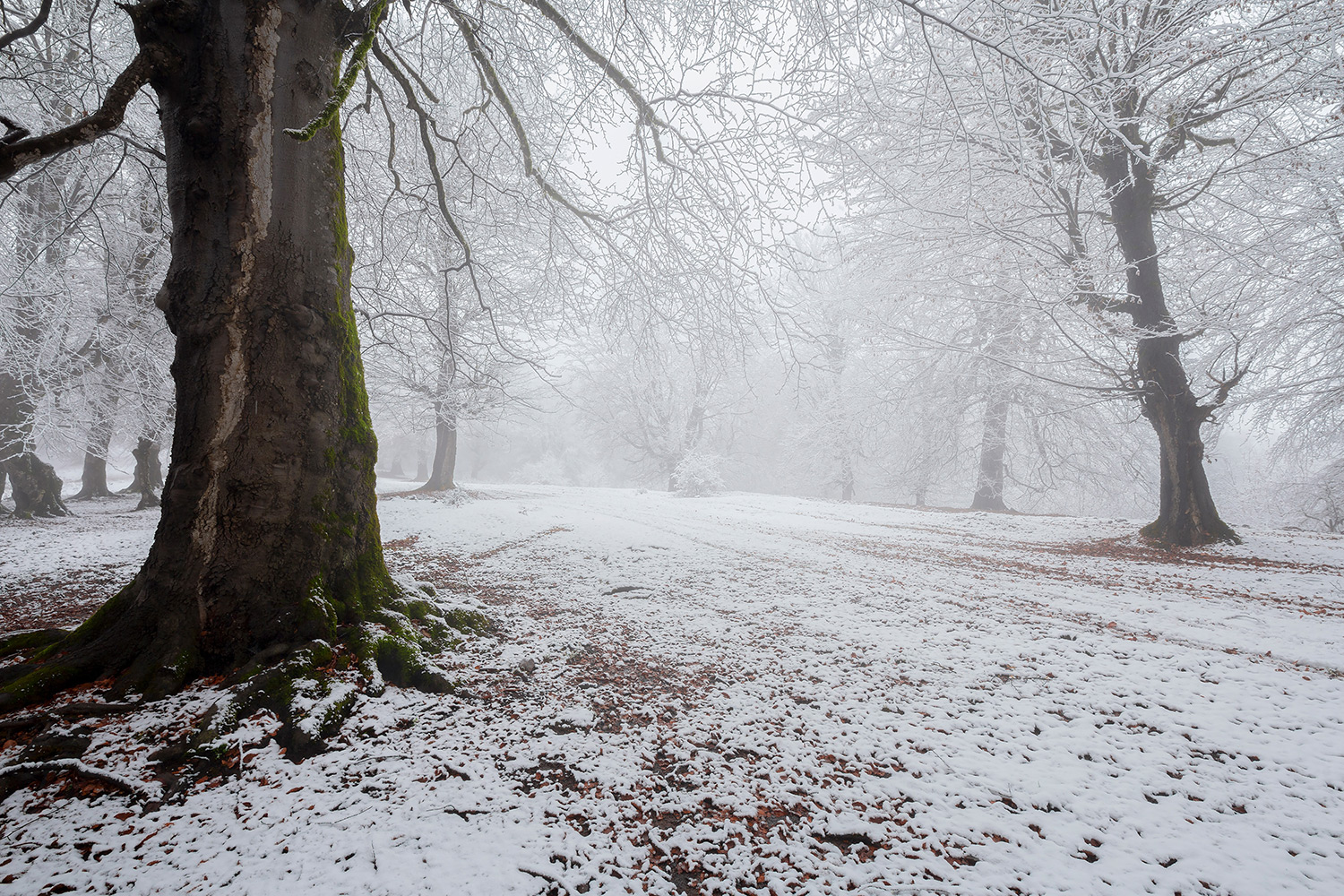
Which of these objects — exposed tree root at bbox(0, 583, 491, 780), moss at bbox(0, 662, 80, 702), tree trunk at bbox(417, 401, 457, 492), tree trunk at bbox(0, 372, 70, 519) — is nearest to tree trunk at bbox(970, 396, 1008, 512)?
exposed tree root at bbox(0, 583, 491, 780)

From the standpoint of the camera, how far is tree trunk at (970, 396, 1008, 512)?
13039 mm

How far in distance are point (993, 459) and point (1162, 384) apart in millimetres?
7598

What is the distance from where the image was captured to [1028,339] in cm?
998

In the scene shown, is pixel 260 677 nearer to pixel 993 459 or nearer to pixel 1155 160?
pixel 1155 160

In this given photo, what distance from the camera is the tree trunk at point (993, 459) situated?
13.0 m

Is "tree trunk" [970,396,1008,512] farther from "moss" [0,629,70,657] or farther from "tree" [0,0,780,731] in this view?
"moss" [0,629,70,657]

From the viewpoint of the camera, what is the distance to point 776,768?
5.85 ft

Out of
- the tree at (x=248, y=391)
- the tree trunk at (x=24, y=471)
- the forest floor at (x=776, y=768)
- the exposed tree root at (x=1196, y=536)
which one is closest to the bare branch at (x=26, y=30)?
the tree at (x=248, y=391)

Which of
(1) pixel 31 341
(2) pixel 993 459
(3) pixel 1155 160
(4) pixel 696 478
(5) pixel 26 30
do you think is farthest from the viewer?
→ (4) pixel 696 478

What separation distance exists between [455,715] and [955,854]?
69.5 inches

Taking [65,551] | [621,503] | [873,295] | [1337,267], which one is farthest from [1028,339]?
[65,551]

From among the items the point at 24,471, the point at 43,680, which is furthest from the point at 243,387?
the point at 24,471

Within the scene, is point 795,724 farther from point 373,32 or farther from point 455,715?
point 373,32

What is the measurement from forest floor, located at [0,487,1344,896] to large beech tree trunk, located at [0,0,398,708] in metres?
0.28
